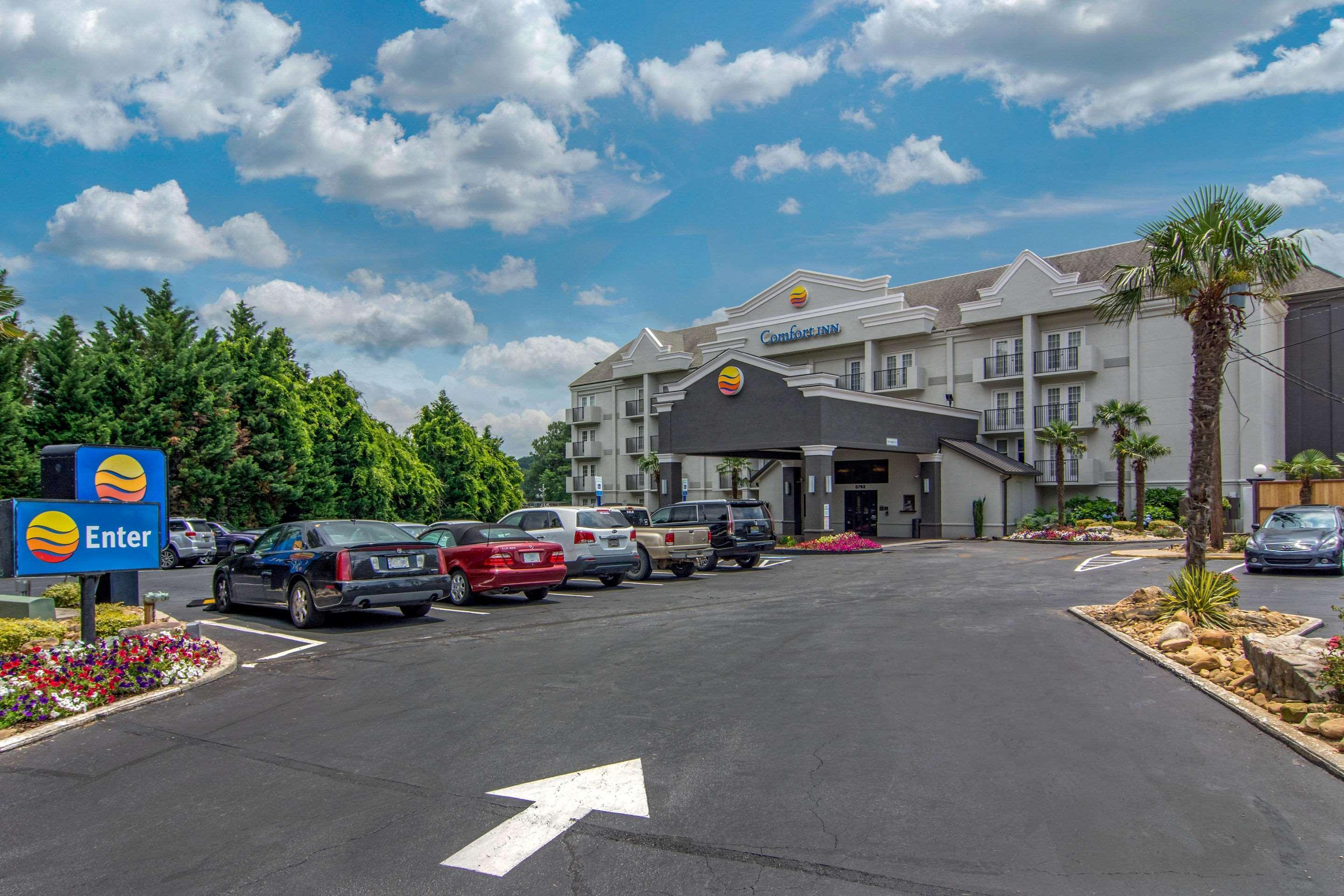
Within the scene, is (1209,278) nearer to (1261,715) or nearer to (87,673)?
(1261,715)

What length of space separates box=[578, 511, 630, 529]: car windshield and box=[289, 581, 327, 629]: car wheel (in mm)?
6335

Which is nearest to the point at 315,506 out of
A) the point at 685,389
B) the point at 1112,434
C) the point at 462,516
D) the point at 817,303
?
the point at 462,516

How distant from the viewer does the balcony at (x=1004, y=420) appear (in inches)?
1641

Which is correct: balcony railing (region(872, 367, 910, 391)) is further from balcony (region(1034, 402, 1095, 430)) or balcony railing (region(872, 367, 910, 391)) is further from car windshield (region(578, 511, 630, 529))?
car windshield (region(578, 511, 630, 529))

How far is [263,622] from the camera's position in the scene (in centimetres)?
1321

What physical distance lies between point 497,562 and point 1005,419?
33503 mm

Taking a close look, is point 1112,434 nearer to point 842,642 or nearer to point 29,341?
point 842,642

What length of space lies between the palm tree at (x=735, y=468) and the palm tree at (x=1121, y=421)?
16.9 m

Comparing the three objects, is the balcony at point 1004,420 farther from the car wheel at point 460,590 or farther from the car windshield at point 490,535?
the car wheel at point 460,590

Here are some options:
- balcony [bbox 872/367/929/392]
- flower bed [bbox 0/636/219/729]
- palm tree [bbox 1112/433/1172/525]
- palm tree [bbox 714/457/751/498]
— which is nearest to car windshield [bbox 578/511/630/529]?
flower bed [bbox 0/636/219/729]

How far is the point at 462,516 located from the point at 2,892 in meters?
47.4

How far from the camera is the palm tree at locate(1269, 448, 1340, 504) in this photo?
29.4 meters

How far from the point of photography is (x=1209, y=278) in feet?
42.4

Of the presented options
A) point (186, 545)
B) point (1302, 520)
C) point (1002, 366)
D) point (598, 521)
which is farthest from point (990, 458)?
point (186, 545)
